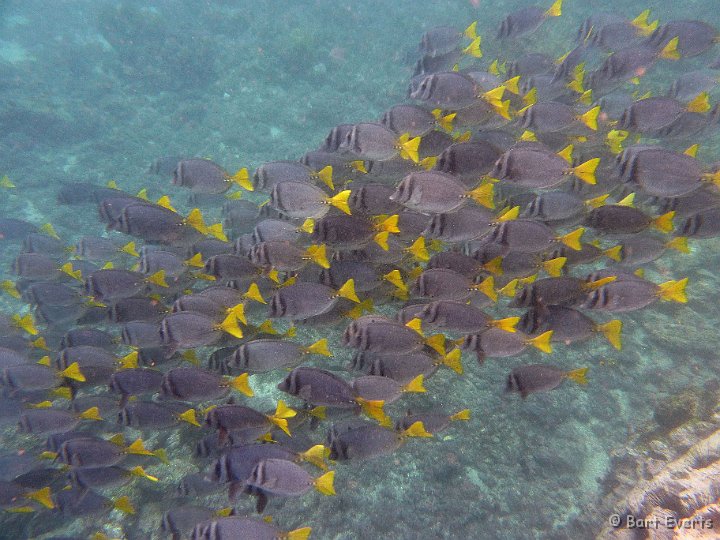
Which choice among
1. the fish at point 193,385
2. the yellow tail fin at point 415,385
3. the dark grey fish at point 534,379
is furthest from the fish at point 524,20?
the fish at point 193,385

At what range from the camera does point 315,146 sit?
44.2 feet

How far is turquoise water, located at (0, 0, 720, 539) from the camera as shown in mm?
4535

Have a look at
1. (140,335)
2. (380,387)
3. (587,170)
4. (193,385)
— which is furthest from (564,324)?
(140,335)

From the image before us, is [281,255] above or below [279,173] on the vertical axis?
below

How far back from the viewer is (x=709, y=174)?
3.65m

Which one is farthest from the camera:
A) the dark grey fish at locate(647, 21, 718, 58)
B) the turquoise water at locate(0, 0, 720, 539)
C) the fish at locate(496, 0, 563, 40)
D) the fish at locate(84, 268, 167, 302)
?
the fish at locate(496, 0, 563, 40)

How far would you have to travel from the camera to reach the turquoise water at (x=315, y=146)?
454 centimetres

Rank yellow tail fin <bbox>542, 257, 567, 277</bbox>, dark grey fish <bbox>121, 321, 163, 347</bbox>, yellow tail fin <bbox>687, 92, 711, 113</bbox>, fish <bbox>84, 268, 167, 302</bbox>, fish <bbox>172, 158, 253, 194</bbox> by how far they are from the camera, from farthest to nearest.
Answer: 1. fish <bbox>172, 158, 253, 194</bbox>
2. fish <bbox>84, 268, 167, 302</bbox>
3. yellow tail fin <bbox>687, 92, 711, 113</bbox>
4. dark grey fish <bbox>121, 321, 163, 347</bbox>
5. yellow tail fin <bbox>542, 257, 567, 277</bbox>

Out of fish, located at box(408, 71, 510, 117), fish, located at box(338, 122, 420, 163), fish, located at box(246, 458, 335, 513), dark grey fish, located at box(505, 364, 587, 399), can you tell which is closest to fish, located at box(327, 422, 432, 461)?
fish, located at box(246, 458, 335, 513)

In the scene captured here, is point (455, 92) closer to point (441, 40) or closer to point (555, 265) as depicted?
point (555, 265)

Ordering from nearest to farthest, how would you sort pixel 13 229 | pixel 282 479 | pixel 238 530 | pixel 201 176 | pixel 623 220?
1. pixel 238 530
2. pixel 282 479
3. pixel 623 220
4. pixel 201 176
5. pixel 13 229

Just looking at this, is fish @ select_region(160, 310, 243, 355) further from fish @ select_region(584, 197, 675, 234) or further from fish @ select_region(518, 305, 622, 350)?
A: fish @ select_region(584, 197, 675, 234)

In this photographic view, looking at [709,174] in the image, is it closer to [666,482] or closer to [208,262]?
[666,482]

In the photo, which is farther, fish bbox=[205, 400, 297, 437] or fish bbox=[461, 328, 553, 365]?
fish bbox=[461, 328, 553, 365]
